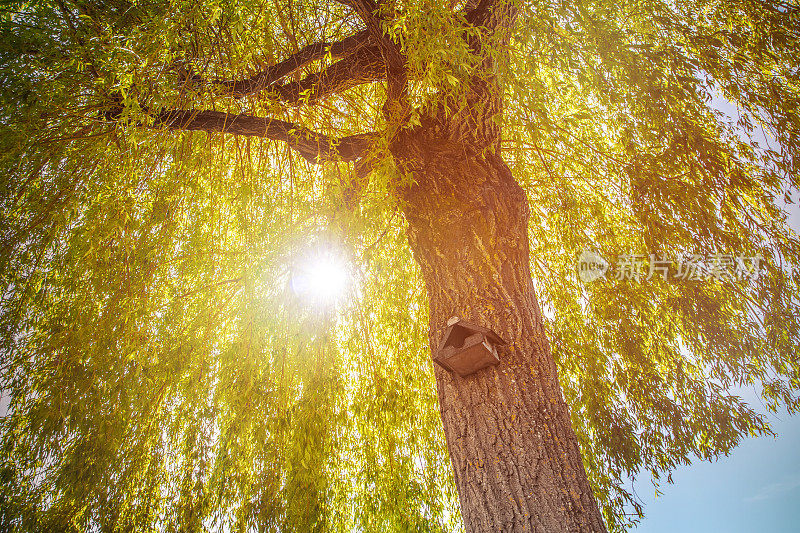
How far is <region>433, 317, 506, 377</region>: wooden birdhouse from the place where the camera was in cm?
172

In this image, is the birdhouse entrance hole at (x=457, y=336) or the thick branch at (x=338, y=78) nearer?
the birdhouse entrance hole at (x=457, y=336)

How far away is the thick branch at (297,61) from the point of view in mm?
2438

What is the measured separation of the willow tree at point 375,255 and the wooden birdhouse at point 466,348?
69 mm

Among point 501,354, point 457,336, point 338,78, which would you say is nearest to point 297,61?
point 338,78

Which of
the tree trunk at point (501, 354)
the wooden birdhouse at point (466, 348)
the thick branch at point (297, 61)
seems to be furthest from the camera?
the thick branch at point (297, 61)

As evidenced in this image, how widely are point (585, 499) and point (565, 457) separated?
15 centimetres

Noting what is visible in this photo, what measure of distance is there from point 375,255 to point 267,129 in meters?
1.30

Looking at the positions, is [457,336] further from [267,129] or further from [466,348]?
[267,129]

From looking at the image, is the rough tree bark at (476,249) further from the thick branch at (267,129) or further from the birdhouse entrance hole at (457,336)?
the birdhouse entrance hole at (457,336)

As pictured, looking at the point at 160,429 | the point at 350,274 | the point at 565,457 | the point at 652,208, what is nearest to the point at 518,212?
the point at 652,208

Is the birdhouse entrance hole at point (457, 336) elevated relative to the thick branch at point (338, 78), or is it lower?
lower

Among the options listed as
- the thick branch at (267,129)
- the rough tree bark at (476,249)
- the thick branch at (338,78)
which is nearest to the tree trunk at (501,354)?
the rough tree bark at (476,249)

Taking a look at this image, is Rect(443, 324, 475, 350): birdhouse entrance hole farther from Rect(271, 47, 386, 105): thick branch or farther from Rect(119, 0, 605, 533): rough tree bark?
Rect(271, 47, 386, 105): thick branch

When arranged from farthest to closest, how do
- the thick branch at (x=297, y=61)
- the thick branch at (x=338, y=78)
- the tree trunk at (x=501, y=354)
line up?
1. the thick branch at (x=338, y=78)
2. the thick branch at (x=297, y=61)
3. the tree trunk at (x=501, y=354)
